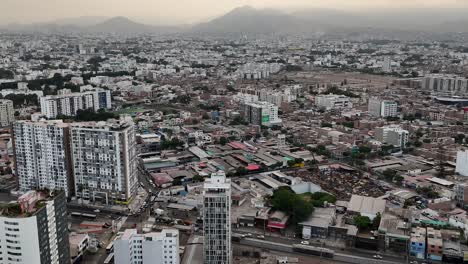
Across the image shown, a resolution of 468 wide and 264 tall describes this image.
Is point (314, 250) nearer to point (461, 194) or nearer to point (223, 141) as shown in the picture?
point (461, 194)

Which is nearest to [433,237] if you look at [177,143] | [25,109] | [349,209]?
[349,209]

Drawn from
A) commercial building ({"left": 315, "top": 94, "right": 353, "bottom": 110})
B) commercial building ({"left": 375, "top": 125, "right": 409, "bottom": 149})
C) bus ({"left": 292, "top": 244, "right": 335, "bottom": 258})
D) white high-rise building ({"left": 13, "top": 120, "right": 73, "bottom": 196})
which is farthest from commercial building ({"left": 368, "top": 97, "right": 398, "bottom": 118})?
white high-rise building ({"left": 13, "top": 120, "right": 73, "bottom": 196})

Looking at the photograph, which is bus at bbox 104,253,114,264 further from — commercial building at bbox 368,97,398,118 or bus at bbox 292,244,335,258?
commercial building at bbox 368,97,398,118

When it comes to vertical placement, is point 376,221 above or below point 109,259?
above

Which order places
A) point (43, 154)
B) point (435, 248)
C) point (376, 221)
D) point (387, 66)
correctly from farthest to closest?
point (387, 66) < point (43, 154) < point (376, 221) < point (435, 248)

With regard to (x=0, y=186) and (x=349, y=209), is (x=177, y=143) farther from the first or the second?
(x=349, y=209)

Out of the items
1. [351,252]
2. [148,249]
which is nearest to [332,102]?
[351,252]
